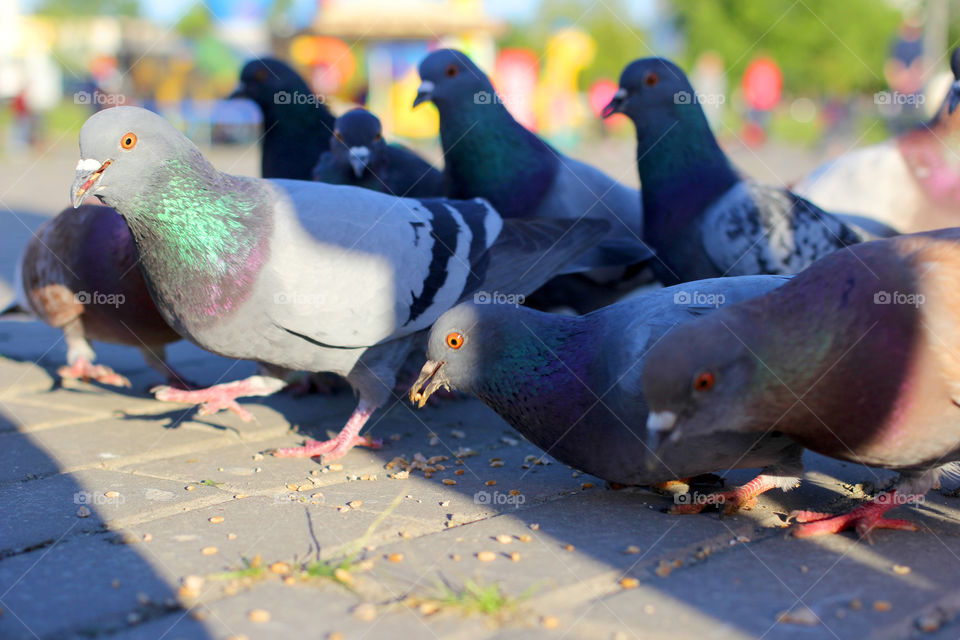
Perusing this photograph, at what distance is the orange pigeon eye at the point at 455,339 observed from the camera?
3.12 metres

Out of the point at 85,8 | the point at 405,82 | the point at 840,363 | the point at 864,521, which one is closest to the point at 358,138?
the point at 840,363

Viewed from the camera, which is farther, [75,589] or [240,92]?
[240,92]

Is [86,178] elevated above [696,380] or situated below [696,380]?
above

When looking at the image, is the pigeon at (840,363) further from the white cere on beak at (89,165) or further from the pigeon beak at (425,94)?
the pigeon beak at (425,94)

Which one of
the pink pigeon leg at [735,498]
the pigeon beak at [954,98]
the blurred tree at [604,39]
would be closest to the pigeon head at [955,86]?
the pigeon beak at [954,98]

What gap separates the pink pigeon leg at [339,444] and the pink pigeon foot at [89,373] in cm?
138

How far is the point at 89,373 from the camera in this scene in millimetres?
A: 4715

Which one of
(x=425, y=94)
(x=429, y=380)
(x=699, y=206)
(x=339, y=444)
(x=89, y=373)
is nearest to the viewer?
(x=429, y=380)

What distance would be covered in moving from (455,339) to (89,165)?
140 cm

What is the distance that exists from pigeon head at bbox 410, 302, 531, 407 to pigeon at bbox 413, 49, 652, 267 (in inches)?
69.4

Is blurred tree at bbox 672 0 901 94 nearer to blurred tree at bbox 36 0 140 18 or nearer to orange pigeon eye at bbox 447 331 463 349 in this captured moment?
blurred tree at bbox 36 0 140 18

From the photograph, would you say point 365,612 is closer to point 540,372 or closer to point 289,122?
point 540,372

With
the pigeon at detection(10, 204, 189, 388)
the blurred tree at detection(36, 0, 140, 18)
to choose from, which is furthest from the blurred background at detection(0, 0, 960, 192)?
the blurred tree at detection(36, 0, 140, 18)

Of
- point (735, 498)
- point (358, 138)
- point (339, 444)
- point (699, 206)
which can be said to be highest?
point (358, 138)
